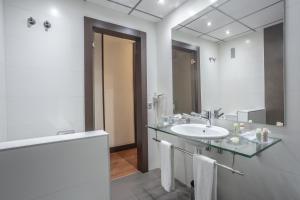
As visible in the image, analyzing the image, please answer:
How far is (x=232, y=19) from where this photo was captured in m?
1.56

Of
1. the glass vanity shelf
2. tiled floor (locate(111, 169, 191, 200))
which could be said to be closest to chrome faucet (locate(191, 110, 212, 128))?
the glass vanity shelf

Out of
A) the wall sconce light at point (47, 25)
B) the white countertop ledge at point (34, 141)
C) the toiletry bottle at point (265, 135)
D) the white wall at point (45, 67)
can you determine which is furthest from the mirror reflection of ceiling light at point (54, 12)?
the toiletry bottle at point (265, 135)

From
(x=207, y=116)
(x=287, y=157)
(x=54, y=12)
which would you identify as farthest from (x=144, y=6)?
(x=287, y=157)

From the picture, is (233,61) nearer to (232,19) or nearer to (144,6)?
(232,19)

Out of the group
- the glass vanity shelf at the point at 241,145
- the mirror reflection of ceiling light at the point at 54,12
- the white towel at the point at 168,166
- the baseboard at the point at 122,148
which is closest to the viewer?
the glass vanity shelf at the point at 241,145

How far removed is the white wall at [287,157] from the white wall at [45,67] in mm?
1865

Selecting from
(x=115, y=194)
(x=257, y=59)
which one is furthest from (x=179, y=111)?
(x=115, y=194)

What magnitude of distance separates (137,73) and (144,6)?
0.90 metres

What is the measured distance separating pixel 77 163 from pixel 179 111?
141cm

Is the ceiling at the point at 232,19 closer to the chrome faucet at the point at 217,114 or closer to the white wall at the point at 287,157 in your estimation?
the white wall at the point at 287,157

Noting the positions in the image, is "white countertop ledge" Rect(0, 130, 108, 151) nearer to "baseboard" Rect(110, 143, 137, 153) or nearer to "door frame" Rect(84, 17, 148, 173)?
"door frame" Rect(84, 17, 148, 173)

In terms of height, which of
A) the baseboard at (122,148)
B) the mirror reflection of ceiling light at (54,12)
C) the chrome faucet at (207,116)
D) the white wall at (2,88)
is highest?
the mirror reflection of ceiling light at (54,12)

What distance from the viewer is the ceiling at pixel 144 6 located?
1928mm

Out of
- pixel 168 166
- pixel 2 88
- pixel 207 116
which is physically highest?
pixel 2 88
